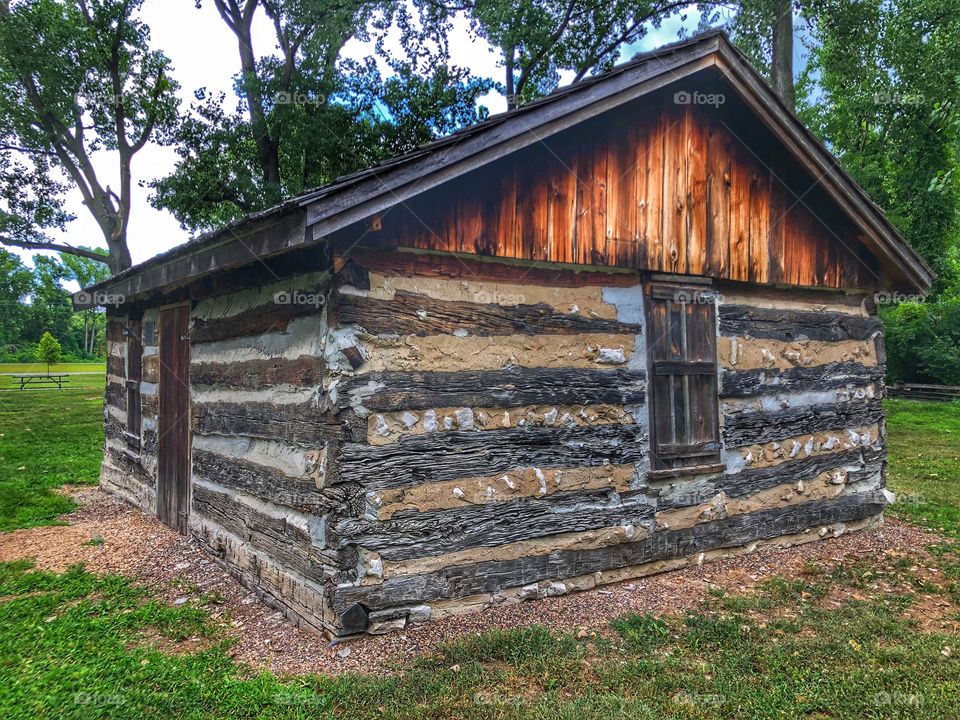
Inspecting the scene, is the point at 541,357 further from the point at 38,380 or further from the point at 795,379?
the point at 38,380

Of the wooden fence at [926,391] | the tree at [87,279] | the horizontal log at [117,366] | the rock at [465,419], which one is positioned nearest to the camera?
the rock at [465,419]

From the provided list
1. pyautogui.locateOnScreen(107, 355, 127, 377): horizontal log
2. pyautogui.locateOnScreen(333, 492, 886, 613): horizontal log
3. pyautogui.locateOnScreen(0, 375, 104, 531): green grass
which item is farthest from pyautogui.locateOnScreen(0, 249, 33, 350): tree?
pyautogui.locateOnScreen(333, 492, 886, 613): horizontal log

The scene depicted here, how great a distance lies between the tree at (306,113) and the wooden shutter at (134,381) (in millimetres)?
8700

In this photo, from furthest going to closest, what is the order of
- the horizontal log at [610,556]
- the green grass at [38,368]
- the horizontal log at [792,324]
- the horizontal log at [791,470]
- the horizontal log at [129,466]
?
the green grass at [38,368] → the horizontal log at [129,466] → the horizontal log at [792,324] → the horizontal log at [791,470] → the horizontal log at [610,556]

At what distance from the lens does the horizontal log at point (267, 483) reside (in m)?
4.64

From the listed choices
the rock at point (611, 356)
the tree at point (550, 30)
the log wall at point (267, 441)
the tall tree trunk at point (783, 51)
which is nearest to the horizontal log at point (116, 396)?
the log wall at point (267, 441)

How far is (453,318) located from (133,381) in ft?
21.8

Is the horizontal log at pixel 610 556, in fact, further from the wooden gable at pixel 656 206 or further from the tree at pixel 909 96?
the tree at pixel 909 96

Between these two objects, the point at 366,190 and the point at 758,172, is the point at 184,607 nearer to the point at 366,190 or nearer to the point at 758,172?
the point at 366,190

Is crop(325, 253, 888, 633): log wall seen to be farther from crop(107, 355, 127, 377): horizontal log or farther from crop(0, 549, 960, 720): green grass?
crop(107, 355, 127, 377): horizontal log

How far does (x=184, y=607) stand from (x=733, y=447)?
17.7 feet

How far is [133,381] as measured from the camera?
30.9 feet

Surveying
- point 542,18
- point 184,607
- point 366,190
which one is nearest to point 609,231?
point 366,190

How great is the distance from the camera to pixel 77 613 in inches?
204
